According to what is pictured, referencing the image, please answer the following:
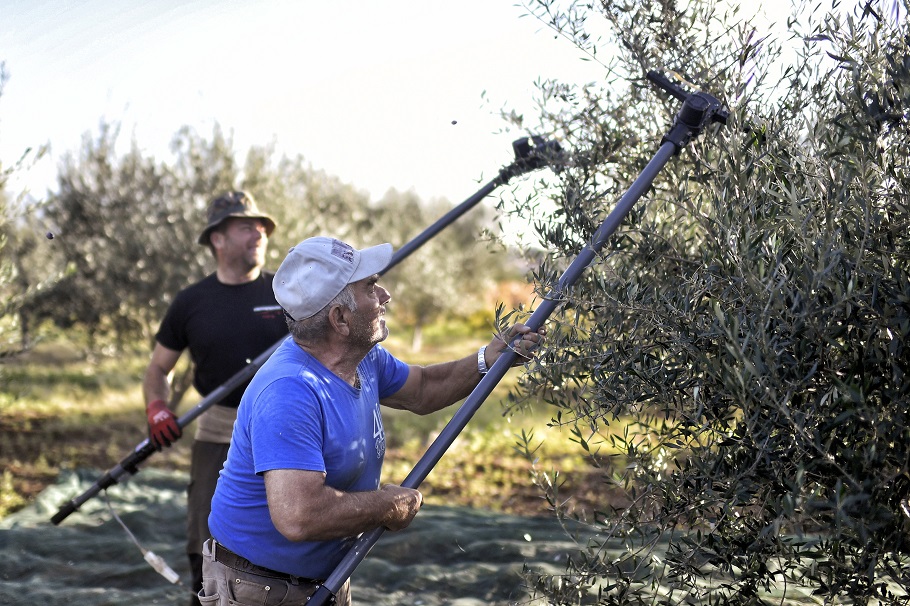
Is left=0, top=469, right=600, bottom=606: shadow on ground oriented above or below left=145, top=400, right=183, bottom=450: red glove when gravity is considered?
below

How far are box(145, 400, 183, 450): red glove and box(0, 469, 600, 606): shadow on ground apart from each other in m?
0.48

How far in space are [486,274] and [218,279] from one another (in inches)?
Answer: 1390

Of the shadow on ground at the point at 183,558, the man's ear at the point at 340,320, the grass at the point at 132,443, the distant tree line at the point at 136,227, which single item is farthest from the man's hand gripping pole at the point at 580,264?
the distant tree line at the point at 136,227

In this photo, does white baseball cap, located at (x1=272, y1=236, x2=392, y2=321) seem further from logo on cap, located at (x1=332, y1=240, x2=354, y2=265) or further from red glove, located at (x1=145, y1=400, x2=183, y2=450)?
red glove, located at (x1=145, y1=400, x2=183, y2=450)

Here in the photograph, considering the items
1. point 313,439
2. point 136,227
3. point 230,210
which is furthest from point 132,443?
point 313,439

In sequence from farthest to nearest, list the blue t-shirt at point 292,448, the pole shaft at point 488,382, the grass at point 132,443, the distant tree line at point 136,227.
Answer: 1. the distant tree line at point 136,227
2. the grass at point 132,443
3. the pole shaft at point 488,382
4. the blue t-shirt at point 292,448

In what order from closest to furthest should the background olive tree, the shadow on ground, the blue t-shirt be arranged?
the background olive tree → the blue t-shirt → the shadow on ground

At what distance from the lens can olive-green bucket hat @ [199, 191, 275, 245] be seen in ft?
19.2

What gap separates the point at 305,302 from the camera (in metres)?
3.16

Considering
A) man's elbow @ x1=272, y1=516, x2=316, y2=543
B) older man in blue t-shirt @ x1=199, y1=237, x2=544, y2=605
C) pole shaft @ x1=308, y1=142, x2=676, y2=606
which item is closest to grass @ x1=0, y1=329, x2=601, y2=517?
pole shaft @ x1=308, y1=142, x2=676, y2=606

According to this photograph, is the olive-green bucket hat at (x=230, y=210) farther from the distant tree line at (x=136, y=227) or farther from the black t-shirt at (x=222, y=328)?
the distant tree line at (x=136, y=227)

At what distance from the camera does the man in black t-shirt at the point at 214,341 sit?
5.38 metres

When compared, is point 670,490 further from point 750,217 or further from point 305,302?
point 305,302

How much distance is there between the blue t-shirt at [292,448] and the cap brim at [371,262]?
37cm
